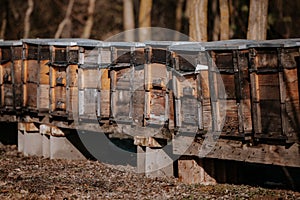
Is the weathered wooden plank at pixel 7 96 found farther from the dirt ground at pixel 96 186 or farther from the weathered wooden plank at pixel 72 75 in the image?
the weathered wooden plank at pixel 72 75

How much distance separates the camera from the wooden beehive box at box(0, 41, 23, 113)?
13.2m

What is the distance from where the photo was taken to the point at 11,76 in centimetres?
1332

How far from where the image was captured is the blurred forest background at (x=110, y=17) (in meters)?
26.5

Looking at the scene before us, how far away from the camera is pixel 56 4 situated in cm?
3928

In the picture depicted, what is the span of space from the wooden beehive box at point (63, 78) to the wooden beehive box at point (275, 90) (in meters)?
4.11

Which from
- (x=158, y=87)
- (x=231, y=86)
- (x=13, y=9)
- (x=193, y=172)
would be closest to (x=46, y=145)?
(x=158, y=87)

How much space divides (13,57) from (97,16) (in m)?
28.3

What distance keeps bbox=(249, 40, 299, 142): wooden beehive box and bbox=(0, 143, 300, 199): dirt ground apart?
1037 millimetres

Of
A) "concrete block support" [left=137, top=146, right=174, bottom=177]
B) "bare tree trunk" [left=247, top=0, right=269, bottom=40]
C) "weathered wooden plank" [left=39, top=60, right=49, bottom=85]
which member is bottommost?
"concrete block support" [left=137, top=146, right=174, bottom=177]

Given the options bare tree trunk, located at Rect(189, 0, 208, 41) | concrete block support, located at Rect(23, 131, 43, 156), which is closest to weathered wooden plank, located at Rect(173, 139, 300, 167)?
concrete block support, located at Rect(23, 131, 43, 156)

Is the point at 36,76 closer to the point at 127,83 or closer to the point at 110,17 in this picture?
the point at 127,83

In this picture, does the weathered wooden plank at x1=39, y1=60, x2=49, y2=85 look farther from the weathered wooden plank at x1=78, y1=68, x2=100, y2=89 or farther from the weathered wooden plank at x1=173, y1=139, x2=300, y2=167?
the weathered wooden plank at x1=173, y1=139, x2=300, y2=167

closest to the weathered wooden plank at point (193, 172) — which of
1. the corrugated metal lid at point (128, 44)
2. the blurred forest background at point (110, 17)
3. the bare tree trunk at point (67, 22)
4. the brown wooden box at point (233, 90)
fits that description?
the brown wooden box at point (233, 90)

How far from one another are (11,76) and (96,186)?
4593 millimetres
